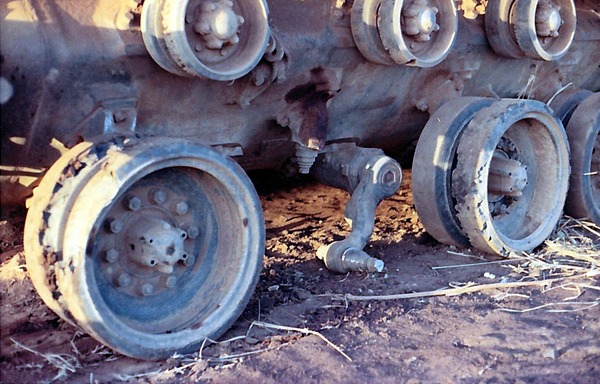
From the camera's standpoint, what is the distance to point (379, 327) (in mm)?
3186

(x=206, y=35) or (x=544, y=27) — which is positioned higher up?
(x=544, y=27)

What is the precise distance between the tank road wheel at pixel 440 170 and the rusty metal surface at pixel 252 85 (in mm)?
313

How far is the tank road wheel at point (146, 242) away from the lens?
2.62m

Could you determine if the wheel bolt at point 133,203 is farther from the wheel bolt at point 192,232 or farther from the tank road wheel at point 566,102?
the tank road wheel at point 566,102

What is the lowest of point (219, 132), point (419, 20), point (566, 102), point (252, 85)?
point (219, 132)

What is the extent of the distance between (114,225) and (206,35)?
918mm

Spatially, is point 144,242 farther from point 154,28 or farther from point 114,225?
point 154,28

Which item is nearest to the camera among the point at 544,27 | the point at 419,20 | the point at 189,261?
the point at 189,261

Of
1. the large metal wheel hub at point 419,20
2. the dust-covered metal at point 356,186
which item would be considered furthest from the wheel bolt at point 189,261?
the large metal wheel hub at point 419,20

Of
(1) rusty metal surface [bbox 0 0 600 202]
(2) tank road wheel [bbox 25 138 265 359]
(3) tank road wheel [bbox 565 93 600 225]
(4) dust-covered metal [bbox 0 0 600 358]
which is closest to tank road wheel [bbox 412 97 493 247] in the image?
(4) dust-covered metal [bbox 0 0 600 358]

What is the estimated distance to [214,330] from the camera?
9.89 feet

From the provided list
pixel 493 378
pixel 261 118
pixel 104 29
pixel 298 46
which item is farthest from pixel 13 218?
pixel 493 378

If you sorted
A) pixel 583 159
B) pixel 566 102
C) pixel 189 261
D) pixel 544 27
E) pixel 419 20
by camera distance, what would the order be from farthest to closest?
pixel 566 102
pixel 583 159
pixel 544 27
pixel 419 20
pixel 189 261

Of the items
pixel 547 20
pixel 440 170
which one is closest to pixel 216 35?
pixel 440 170
